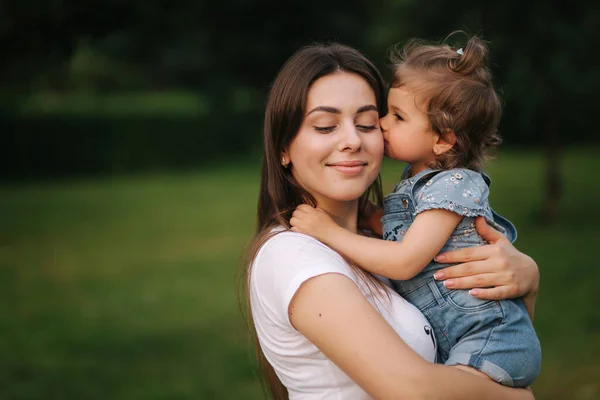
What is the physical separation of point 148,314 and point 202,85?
63.5ft

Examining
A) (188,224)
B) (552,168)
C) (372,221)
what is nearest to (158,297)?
(188,224)

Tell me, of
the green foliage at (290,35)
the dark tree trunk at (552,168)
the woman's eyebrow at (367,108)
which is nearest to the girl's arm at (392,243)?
the woman's eyebrow at (367,108)

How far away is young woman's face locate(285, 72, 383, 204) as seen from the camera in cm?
233

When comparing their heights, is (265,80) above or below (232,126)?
above

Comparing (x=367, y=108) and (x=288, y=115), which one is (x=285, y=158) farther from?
(x=367, y=108)

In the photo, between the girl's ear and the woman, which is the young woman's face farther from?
the girl's ear

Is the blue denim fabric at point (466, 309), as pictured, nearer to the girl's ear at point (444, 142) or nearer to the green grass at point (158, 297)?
the girl's ear at point (444, 142)

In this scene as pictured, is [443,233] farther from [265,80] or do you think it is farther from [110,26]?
[265,80]

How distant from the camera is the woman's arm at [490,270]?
92.0 inches

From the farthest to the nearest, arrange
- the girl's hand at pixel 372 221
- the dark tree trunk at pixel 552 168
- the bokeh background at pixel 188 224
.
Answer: the dark tree trunk at pixel 552 168, the bokeh background at pixel 188 224, the girl's hand at pixel 372 221

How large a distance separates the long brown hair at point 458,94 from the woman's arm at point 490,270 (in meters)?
0.29

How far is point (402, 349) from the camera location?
77.4 inches

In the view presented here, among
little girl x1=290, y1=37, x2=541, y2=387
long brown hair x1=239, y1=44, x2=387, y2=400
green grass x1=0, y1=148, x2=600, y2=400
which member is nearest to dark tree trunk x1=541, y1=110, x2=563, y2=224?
green grass x1=0, y1=148, x2=600, y2=400

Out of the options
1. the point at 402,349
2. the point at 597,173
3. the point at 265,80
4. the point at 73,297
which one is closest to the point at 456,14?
the point at 73,297
